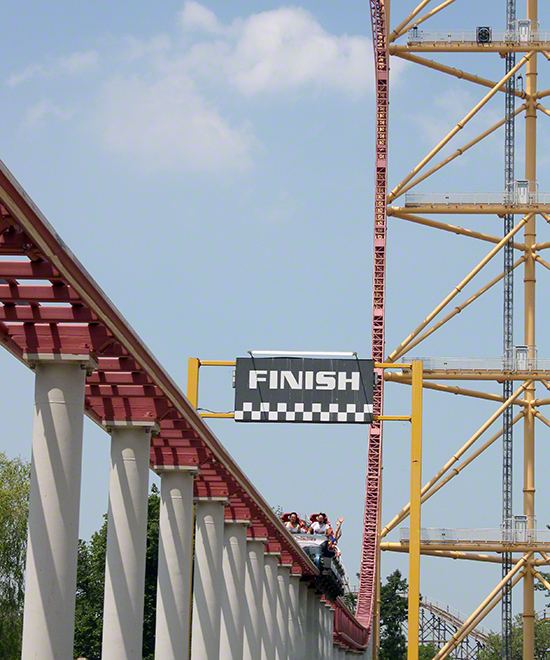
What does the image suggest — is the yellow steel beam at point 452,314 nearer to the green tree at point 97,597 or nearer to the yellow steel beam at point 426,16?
the yellow steel beam at point 426,16

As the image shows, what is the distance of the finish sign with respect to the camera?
24.5 m

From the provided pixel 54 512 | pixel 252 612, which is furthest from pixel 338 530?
pixel 54 512

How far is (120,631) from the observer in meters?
11.9

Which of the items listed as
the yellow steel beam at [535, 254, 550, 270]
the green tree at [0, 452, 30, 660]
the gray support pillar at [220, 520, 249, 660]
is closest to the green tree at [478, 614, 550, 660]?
the yellow steel beam at [535, 254, 550, 270]

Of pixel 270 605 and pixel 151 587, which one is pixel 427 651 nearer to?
pixel 151 587

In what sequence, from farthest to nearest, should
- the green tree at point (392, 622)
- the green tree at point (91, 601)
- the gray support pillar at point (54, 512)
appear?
the green tree at point (392, 622), the green tree at point (91, 601), the gray support pillar at point (54, 512)

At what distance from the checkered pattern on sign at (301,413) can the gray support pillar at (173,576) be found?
1032 centimetres

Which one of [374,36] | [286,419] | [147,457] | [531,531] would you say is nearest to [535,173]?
[374,36]

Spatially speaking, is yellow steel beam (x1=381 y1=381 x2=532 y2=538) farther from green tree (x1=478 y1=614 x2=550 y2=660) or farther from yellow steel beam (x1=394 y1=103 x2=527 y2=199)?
green tree (x1=478 y1=614 x2=550 y2=660)

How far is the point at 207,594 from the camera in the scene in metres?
15.9

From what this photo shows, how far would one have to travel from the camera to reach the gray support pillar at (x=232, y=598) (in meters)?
17.8

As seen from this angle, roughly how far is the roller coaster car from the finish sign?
7.20 feet

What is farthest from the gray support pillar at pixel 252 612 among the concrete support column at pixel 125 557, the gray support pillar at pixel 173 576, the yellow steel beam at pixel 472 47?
the yellow steel beam at pixel 472 47

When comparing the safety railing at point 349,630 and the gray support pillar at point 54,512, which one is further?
the safety railing at point 349,630
